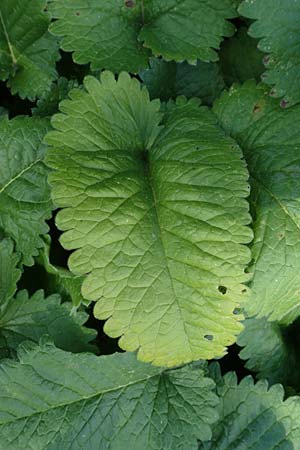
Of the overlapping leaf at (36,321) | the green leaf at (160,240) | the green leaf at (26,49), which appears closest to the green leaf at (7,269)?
the overlapping leaf at (36,321)

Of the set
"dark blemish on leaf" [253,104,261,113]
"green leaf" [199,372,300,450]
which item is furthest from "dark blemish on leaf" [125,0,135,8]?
"green leaf" [199,372,300,450]

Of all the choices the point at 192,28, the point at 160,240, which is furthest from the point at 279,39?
the point at 160,240

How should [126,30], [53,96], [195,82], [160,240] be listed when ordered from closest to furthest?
[160,240]
[126,30]
[53,96]
[195,82]

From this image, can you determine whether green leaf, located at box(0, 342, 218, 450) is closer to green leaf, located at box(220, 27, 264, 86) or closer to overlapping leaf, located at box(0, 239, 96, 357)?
overlapping leaf, located at box(0, 239, 96, 357)

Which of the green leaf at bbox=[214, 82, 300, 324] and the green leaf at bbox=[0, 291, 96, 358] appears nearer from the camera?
the green leaf at bbox=[214, 82, 300, 324]

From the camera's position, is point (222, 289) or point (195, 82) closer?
point (222, 289)

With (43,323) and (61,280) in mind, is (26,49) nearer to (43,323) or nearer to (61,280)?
(61,280)
